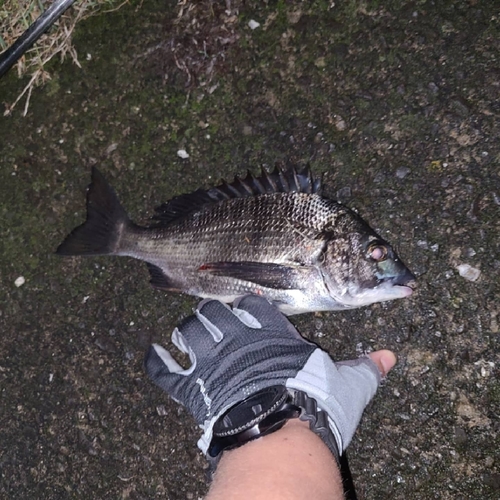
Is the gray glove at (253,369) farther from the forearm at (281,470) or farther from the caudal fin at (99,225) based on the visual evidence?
the caudal fin at (99,225)

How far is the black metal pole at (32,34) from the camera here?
135 inches

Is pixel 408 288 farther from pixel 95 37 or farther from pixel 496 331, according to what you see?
pixel 95 37

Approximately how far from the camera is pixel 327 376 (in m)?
2.39

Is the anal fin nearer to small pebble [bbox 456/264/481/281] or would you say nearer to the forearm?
the forearm

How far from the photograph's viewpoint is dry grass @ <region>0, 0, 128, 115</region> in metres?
3.58

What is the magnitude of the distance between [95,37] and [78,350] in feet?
7.61

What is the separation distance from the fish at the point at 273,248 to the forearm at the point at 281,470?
73 cm

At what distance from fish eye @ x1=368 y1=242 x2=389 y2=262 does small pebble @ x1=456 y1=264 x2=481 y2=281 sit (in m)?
0.51

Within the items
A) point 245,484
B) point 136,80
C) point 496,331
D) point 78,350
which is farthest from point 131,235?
point 496,331

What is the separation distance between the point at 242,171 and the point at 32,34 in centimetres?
192

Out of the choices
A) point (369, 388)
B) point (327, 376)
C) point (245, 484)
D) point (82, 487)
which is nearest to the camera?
point (245, 484)

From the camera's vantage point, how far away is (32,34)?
3.48 m

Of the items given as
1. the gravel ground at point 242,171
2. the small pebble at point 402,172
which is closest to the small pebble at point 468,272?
the gravel ground at point 242,171

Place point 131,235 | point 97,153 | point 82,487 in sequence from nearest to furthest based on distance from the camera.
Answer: point 131,235 → point 82,487 → point 97,153
